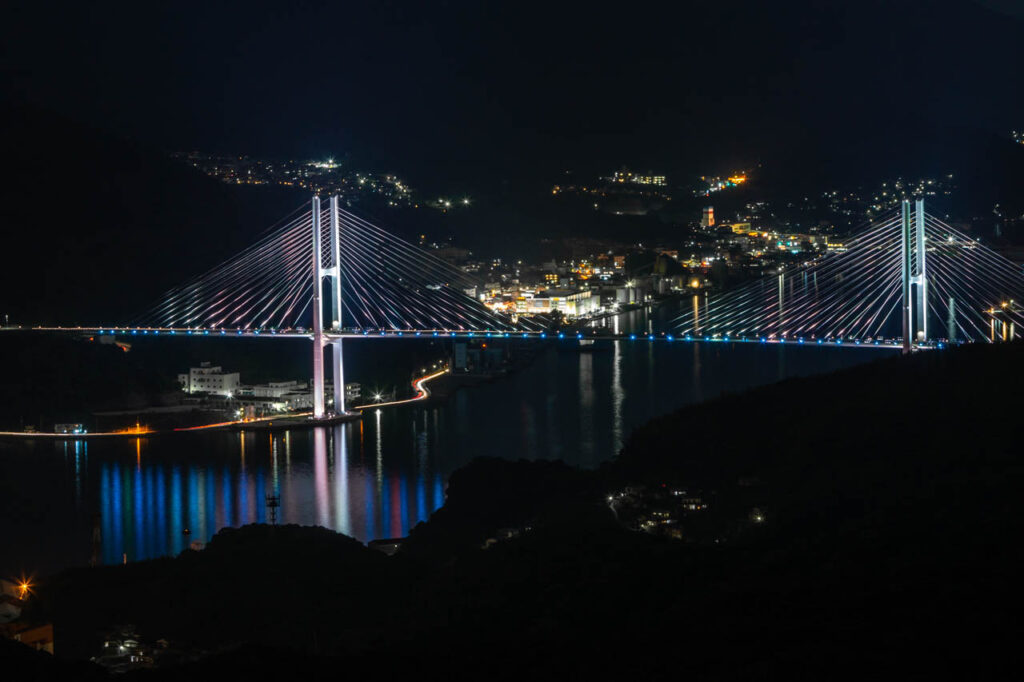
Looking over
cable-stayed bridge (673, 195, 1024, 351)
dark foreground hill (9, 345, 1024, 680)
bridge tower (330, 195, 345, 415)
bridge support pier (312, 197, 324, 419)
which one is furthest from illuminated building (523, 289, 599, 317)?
dark foreground hill (9, 345, 1024, 680)

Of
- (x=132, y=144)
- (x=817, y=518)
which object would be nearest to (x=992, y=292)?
(x=817, y=518)

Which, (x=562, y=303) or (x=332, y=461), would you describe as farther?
(x=562, y=303)

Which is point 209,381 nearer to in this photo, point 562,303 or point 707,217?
point 562,303

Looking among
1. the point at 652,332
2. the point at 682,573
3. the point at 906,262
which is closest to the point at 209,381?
the point at 652,332

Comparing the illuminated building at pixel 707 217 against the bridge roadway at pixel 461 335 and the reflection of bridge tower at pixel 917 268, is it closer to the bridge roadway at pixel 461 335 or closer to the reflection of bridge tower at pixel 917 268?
the bridge roadway at pixel 461 335

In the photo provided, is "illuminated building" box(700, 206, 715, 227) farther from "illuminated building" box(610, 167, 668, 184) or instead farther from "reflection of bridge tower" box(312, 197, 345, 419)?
"reflection of bridge tower" box(312, 197, 345, 419)

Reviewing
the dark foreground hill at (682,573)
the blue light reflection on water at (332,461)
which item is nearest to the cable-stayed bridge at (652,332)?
the blue light reflection on water at (332,461)

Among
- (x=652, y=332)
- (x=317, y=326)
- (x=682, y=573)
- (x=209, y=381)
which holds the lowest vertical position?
(x=682, y=573)
